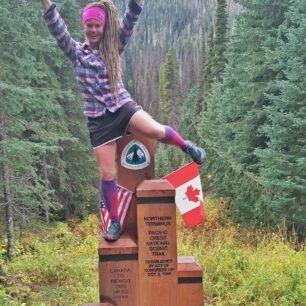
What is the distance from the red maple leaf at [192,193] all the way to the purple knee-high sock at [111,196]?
0.62 meters

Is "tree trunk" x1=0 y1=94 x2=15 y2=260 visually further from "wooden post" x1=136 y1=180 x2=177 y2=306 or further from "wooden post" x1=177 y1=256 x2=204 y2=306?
"wooden post" x1=177 y1=256 x2=204 y2=306

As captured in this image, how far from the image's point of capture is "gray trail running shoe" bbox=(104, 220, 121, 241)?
4.04m

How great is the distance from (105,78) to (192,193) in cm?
122

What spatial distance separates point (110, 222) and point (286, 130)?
8.23 m

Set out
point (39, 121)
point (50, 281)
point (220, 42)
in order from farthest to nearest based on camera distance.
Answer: point (220, 42) → point (39, 121) → point (50, 281)

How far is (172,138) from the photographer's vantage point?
3.98 m

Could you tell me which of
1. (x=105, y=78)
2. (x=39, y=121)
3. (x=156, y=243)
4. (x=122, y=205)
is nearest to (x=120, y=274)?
(x=156, y=243)

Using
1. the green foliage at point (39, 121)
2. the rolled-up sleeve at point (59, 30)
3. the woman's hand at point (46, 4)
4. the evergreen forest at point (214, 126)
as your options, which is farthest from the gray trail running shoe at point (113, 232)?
the green foliage at point (39, 121)

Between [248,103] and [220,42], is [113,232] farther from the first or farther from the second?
[220,42]

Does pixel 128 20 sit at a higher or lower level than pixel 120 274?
higher

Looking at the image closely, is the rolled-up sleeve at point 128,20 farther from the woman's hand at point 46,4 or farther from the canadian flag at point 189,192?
the canadian flag at point 189,192

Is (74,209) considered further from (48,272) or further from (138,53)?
(138,53)

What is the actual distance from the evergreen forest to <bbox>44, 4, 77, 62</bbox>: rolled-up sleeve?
219 inches

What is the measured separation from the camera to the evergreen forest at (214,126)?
10539 mm
